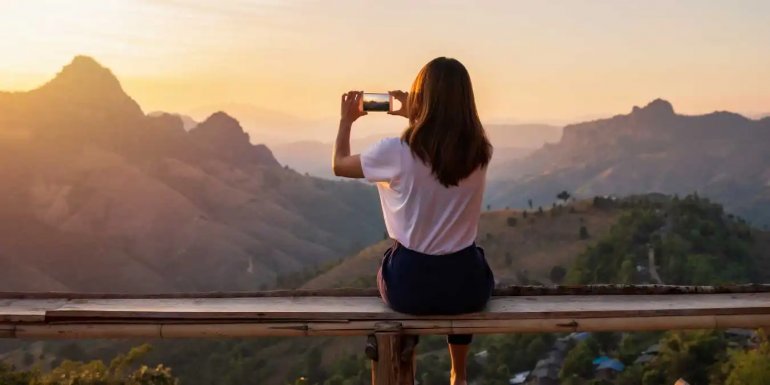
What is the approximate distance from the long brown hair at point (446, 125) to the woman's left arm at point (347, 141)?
0.22 metres

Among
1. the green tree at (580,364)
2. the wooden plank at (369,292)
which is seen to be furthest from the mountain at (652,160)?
the wooden plank at (369,292)

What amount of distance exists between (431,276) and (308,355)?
34.2 m

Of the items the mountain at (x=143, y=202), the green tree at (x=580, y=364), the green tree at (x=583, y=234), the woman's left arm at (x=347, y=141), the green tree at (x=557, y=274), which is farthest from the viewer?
the mountain at (x=143, y=202)

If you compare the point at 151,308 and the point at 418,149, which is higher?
the point at 418,149

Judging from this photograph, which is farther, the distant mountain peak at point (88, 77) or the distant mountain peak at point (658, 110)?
the distant mountain peak at point (658, 110)

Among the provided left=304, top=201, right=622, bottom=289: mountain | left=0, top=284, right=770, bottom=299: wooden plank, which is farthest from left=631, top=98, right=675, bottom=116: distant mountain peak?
left=0, top=284, right=770, bottom=299: wooden plank

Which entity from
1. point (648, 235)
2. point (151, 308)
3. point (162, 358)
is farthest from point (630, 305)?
point (648, 235)

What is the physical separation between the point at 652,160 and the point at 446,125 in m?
102

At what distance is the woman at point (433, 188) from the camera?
9.64 feet

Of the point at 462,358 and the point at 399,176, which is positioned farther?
the point at 462,358

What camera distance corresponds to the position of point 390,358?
3068mm

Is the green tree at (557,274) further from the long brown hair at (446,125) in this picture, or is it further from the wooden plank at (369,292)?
the long brown hair at (446,125)

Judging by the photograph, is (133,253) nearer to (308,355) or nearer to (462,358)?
(308,355)

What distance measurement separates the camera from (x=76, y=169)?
7350 cm
